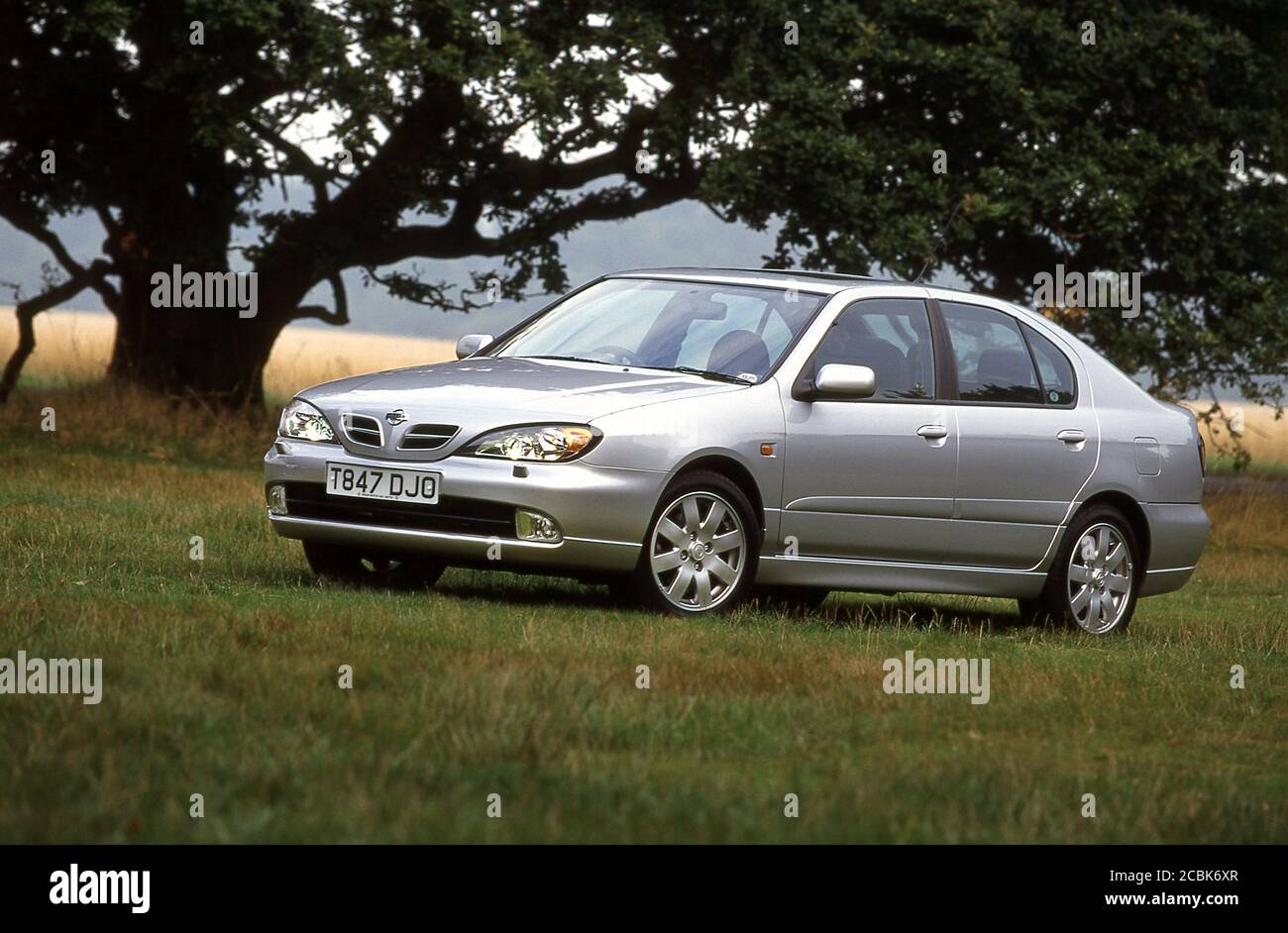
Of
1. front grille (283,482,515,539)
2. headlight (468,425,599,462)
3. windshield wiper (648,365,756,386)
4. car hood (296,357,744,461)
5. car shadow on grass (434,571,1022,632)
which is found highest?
windshield wiper (648,365,756,386)

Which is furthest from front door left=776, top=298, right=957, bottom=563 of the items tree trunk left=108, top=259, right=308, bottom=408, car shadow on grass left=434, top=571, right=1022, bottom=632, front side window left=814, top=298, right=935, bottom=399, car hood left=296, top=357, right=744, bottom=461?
tree trunk left=108, top=259, right=308, bottom=408

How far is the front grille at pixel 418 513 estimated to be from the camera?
873 centimetres

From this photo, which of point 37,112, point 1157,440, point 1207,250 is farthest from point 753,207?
point 1157,440

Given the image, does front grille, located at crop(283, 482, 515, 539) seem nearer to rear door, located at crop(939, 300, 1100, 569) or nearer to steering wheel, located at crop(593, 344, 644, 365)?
steering wheel, located at crop(593, 344, 644, 365)

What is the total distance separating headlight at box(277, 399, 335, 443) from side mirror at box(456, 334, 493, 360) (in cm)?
140

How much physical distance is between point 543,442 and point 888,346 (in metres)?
2.20

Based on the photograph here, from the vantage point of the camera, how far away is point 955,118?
71.7 feet

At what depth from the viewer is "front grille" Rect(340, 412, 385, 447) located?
29.5 feet

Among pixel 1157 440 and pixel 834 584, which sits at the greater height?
pixel 1157 440

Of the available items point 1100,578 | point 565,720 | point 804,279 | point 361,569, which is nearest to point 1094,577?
point 1100,578
